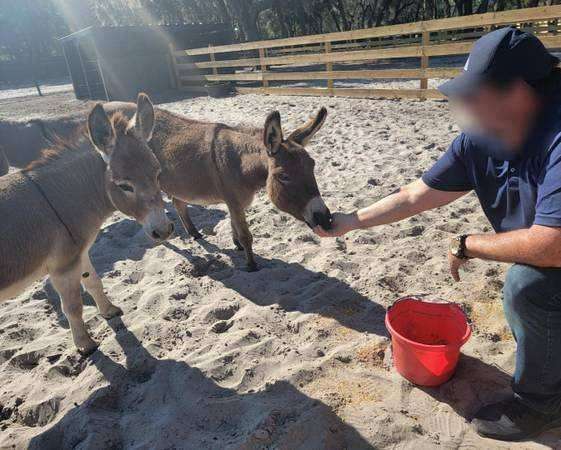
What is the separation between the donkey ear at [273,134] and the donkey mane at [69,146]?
119cm

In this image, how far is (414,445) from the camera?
87.5 inches

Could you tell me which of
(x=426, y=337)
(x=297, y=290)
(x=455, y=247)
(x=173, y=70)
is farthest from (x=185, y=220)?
(x=173, y=70)

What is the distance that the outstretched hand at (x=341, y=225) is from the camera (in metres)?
3.08

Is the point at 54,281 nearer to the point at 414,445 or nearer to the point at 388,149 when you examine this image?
the point at 414,445

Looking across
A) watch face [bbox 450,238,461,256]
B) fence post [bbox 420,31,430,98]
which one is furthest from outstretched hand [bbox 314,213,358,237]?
fence post [bbox 420,31,430,98]

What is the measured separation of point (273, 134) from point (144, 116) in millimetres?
1172

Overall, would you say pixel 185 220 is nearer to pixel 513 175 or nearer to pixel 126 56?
pixel 513 175

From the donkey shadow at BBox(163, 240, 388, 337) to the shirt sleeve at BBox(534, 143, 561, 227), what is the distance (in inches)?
65.9

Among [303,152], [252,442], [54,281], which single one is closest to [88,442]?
[252,442]

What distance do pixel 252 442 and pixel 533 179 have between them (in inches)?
81.8

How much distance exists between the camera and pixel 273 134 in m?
3.61

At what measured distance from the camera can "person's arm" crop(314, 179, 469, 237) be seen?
2793mm

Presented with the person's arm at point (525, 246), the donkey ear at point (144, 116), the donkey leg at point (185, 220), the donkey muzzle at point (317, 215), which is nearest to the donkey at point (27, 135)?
the donkey leg at point (185, 220)

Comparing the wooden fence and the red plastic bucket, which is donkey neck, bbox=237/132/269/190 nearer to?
the red plastic bucket
